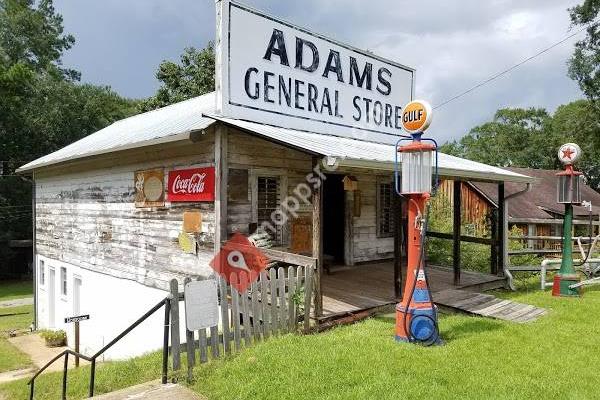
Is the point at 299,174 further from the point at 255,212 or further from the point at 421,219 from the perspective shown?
the point at 421,219

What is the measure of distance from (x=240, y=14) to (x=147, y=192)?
12.6ft

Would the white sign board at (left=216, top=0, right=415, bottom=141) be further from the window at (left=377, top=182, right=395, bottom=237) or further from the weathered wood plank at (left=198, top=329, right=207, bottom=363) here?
the weathered wood plank at (left=198, top=329, right=207, bottom=363)

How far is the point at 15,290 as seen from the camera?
1065 inches

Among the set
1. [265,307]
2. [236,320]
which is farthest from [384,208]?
[236,320]

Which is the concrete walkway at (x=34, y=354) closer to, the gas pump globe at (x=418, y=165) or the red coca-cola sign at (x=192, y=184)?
the red coca-cola sign at (x=192, y=184)

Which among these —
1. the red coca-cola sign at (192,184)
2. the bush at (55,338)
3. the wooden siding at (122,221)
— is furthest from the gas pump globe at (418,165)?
the bush at (55,338)

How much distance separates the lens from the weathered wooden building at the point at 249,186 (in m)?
7.60

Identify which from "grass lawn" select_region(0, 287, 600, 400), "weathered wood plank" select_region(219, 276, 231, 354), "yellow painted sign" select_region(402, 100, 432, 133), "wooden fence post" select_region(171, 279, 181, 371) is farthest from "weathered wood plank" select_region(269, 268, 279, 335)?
"yellow painted sign" select_region(402, 100, 432, 133)

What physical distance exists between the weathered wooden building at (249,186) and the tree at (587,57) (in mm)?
15901

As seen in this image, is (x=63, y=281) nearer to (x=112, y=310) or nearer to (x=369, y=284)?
(x=112, y=310)

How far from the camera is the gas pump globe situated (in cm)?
557

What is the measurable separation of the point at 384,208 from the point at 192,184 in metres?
5.77

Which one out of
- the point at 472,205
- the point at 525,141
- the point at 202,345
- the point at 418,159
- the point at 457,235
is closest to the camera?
the point at 202,345

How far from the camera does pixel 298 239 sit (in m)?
9.11
